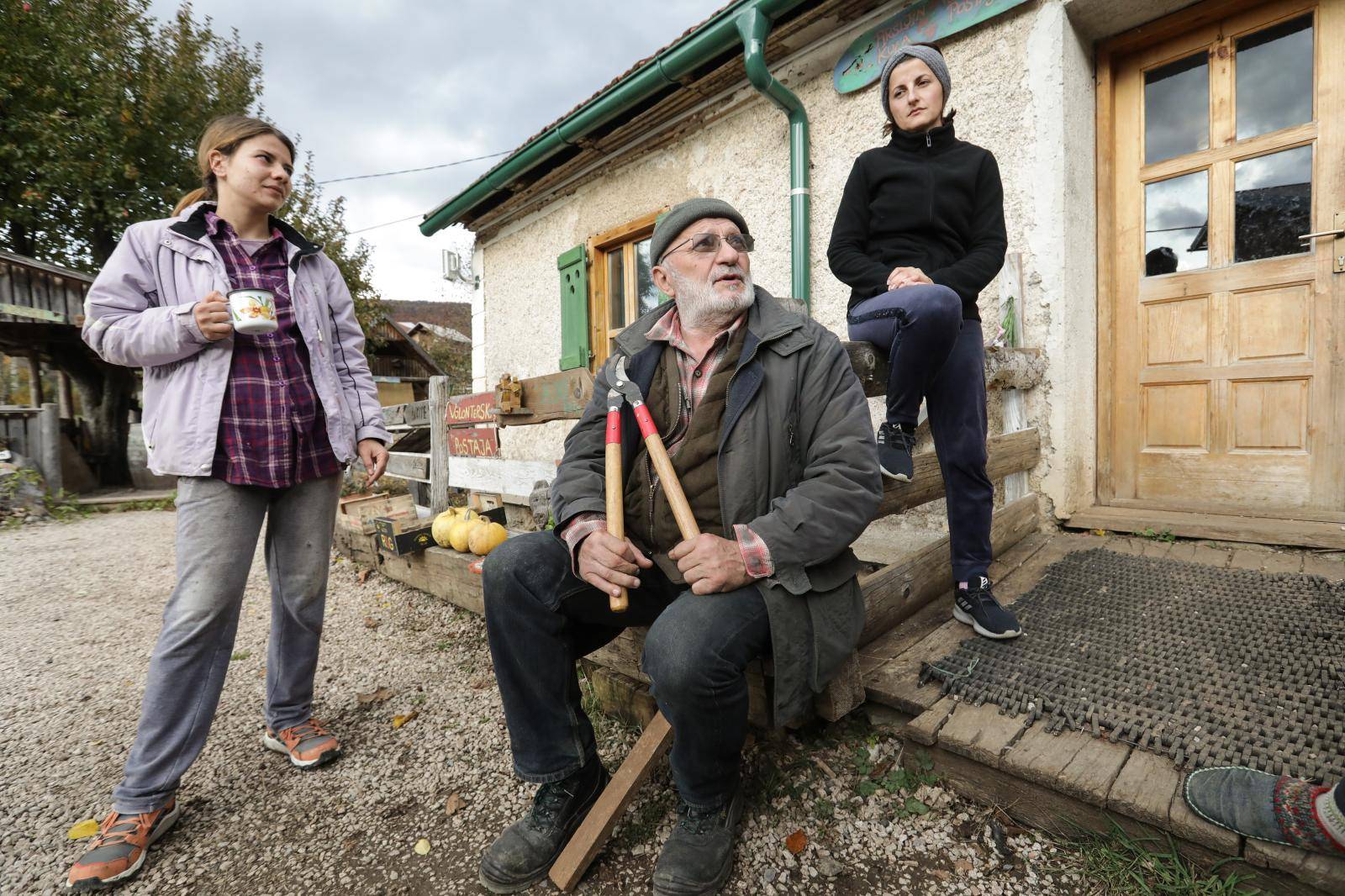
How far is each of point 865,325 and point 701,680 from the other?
140cm

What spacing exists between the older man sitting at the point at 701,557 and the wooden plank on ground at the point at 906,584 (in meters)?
0.59

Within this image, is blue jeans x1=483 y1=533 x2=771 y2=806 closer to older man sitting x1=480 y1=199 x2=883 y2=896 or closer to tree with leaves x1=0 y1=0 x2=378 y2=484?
older man sitting x1=480 y1=199 x2=883 y2=896

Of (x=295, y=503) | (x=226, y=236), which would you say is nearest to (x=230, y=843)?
(x=295, y=503)

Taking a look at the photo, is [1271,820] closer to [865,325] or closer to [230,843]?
[865,325]

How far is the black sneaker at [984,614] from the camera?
209 centimetres

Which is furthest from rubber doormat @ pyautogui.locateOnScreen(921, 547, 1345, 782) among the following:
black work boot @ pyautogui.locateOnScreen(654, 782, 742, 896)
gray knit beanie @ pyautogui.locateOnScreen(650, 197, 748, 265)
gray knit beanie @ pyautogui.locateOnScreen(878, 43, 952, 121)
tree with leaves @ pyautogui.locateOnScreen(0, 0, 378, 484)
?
tree with leaves @ pyautogui.locateOnScreen(0, 0, 378, 484)

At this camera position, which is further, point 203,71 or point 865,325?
point 203,71

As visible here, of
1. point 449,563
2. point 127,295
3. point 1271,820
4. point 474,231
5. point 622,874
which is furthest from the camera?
point 474,231

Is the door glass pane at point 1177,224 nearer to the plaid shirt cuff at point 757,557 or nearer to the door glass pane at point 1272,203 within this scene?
the door glass pane at point 1272,203

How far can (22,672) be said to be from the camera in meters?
3.25

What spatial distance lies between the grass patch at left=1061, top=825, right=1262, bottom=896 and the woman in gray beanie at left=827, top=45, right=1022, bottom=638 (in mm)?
725

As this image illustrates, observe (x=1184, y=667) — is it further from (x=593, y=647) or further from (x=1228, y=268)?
(x=1228, y=268)

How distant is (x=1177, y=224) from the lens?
3.35 metres

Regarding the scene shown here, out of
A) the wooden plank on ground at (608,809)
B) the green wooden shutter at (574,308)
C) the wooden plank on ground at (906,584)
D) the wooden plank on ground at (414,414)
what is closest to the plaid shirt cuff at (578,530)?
the wooden plank on ground at (608,809)
